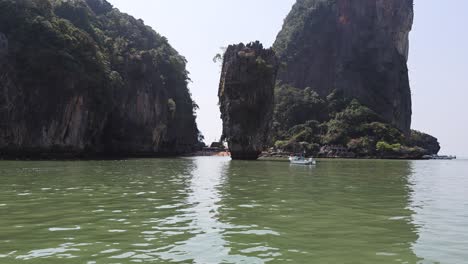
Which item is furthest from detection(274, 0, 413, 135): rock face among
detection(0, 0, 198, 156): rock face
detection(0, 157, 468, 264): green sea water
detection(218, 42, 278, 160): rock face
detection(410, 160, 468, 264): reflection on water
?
detection(0, 157, 468, 264): green sea water

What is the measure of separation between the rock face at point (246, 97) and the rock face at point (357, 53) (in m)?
74.4

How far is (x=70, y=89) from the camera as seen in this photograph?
6406 cm

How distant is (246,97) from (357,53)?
88399 mm

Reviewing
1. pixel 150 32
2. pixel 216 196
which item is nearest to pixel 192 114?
pixel 150 32

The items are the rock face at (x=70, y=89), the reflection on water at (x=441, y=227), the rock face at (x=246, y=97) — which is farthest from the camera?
the rock face at (x=246, y=97)

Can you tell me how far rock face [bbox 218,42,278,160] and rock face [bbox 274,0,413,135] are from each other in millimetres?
74396

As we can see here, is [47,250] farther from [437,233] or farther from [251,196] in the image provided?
[251,196]

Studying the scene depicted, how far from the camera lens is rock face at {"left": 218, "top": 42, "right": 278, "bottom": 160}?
244 feet

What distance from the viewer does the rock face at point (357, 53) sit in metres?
147

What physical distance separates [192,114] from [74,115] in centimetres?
5458

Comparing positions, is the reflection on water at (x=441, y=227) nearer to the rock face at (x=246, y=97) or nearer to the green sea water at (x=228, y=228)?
the green sea water at (x=228, y=228)

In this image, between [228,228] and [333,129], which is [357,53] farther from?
[228,228]

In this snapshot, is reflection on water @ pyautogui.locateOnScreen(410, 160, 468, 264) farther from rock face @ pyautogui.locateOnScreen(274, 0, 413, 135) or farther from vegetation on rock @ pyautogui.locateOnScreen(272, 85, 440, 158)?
rock face @ pyautogui.locateOnScreen(274, 0, 413, 135)

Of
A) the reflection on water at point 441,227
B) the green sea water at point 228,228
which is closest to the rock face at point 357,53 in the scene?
the reflection on water at point 441,227
